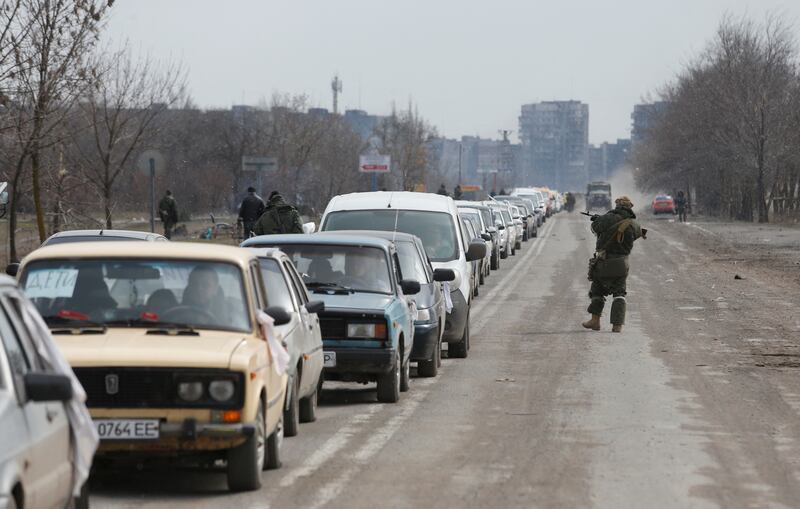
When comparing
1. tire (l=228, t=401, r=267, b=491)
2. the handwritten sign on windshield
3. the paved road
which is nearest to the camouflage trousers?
the paved road

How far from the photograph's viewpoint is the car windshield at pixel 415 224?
1933 centimetres

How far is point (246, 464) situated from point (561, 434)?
11.2ft

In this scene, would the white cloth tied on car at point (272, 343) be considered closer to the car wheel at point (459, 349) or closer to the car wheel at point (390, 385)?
the car wheel at point (390, 385)

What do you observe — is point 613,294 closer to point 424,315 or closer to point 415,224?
point 415,224

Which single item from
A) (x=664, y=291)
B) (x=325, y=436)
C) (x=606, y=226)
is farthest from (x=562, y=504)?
(x=664, y=291)

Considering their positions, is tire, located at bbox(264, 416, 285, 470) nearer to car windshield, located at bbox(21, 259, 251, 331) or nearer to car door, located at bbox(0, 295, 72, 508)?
car windshield, located at bbox(21, 259, 251, 331)

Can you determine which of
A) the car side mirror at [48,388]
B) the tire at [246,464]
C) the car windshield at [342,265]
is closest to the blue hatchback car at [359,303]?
the car windshield at [342,265]

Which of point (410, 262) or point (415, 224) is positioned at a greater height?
point (415, 224)

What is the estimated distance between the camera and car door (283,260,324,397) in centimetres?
1141

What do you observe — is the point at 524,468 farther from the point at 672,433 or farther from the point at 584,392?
the point at 584,392

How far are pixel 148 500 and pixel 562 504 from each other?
2299mm

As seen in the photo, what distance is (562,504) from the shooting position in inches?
343

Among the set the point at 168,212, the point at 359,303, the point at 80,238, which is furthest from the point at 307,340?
the point at 168,212

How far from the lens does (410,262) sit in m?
16.2
